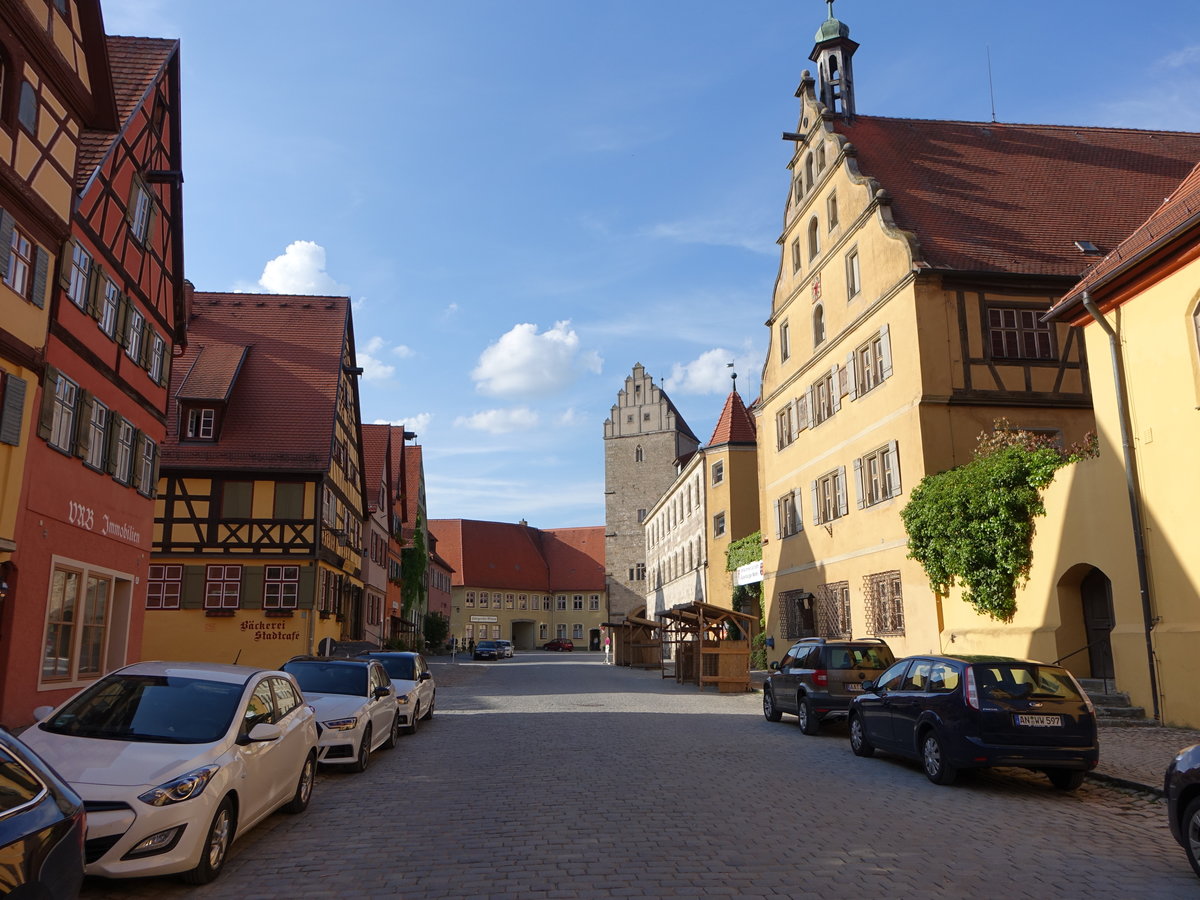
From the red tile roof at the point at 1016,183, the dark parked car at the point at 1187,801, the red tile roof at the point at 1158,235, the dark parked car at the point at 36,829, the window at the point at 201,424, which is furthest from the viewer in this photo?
the window at the point at 201,424

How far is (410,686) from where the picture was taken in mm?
17578

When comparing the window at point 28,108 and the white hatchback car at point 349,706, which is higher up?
the window at point 28,108

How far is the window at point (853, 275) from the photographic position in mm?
26359

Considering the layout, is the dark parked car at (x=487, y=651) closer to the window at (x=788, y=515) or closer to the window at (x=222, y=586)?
the window at (x=788, y=515)

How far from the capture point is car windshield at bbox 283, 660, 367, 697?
1360cm

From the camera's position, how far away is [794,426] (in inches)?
1258

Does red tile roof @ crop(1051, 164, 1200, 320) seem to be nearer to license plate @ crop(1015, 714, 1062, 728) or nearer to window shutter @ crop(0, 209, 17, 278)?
license plate @ crop(1015, 714, 1062, 728)

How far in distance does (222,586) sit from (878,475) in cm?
1972

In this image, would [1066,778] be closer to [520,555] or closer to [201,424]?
[201,424]

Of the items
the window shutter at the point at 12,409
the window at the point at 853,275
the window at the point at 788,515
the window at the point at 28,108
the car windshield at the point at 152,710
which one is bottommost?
the car windshield at the point at 152,710

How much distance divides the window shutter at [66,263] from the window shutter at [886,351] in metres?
17.8

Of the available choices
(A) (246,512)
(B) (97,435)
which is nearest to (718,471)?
(A) (246,512)

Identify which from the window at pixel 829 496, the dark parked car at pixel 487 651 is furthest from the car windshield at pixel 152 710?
the dark parked car at pixel 487 651

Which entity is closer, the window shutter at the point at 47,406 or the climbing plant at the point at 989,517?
the window shutter at the point at 47,406
